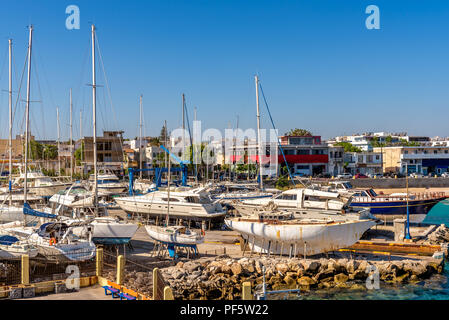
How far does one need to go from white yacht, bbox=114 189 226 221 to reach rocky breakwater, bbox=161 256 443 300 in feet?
29.1

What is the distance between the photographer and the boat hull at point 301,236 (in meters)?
23.7

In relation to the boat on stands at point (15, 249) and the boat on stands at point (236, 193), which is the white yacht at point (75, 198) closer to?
the boat on stands at point (15, 249)

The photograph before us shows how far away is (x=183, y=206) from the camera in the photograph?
32.8m

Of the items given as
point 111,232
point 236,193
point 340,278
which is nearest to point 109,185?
point 236,193

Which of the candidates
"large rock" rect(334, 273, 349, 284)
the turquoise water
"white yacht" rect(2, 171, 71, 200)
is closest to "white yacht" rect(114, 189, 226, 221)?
"large rock" rect(334, 273, 349, 284)

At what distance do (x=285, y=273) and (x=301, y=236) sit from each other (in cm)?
239

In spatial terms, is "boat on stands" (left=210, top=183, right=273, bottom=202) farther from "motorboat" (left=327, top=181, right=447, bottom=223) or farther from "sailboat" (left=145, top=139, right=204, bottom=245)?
"sailboat" (left=145, top=139, right=204, bottom=245)

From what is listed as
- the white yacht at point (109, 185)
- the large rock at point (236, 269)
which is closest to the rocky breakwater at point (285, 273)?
the large rock at point (236, 269)

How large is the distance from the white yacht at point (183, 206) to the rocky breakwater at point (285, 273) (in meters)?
8.86

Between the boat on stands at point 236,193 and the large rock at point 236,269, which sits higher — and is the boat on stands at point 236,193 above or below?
above

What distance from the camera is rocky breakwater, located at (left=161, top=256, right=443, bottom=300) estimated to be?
2055 cm
